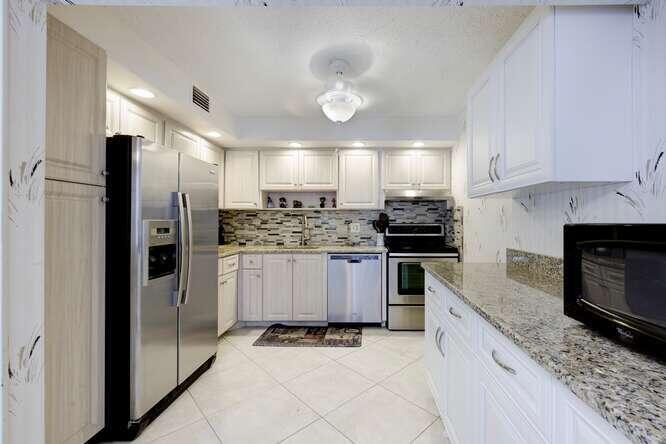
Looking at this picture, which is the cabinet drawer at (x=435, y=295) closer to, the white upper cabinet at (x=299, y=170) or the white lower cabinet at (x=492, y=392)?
the white lower cabinet at (x=492, y=392)

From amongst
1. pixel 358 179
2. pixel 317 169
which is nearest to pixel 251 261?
pixel 317 169

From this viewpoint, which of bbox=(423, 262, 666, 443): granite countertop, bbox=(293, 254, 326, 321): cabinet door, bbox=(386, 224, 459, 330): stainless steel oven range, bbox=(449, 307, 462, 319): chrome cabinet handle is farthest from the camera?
bbox=(293, 254, 326, 321): cabinet door

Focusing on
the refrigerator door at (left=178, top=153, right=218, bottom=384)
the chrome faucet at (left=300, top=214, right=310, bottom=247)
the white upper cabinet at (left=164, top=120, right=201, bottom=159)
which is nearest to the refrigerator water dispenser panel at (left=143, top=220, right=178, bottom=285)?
the refrigerator door at (left=178, top=153, right=218, bottom=384)

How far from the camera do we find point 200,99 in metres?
2.54

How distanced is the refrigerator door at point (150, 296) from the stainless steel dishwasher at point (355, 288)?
175cm

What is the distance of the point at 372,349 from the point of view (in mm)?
2834

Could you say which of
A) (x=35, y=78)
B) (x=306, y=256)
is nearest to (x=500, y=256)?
(x=306, y=256)

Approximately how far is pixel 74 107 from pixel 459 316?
6.82ft

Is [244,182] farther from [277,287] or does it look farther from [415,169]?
[415,169]

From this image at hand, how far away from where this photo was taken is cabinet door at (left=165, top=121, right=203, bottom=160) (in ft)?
8.41

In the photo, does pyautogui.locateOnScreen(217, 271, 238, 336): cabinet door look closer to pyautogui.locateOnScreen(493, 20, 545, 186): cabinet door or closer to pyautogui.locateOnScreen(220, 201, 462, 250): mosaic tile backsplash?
pyautogui.locateOnScreen(220, 201, 462, 250): mosaic tile backsplash

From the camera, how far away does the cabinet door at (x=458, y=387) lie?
129 cm

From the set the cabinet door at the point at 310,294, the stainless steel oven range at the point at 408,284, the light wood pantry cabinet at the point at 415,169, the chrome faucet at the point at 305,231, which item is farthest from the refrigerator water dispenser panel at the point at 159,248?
the light wood pantry cabinet at the point at 415,169

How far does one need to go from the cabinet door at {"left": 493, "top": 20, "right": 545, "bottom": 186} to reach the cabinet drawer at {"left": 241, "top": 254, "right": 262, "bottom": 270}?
8.61 ft
